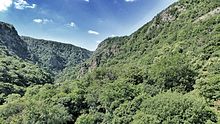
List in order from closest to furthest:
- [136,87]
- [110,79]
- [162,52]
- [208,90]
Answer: [208,90]
[136,87]
[110,79]
[162,52]

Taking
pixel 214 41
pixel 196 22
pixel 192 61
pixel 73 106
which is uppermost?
pixel 196 22

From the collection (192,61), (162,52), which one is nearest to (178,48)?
(162,52)

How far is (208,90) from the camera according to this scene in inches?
3273

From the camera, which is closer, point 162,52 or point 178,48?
point 178,48

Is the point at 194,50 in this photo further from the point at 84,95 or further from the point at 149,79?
the point at 84,95

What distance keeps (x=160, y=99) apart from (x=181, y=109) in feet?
23.3

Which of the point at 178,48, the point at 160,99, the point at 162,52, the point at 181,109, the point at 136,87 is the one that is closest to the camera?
the point at 181,109

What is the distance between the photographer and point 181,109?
216ft

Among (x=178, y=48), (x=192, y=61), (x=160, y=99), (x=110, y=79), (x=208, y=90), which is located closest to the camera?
(x=160, y=99)

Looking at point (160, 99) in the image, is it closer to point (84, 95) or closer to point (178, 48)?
point (84, 95)

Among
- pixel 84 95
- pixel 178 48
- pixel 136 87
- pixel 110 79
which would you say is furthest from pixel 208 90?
pixel 178 48

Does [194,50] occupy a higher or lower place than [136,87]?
higher

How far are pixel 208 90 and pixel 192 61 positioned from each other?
4730 cm

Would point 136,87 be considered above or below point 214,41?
below
